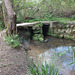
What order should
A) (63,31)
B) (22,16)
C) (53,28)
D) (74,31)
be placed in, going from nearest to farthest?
(74,31)
(63,31)
(53,28)
(22,16)

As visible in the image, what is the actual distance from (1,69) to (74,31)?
753 cm

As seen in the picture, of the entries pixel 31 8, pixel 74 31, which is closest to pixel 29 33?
pixel 31 8

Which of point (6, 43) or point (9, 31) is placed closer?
point (6, 43)

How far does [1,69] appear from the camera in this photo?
102 inches

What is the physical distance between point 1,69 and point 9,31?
3.07 m

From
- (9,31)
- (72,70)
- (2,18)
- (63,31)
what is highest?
(2,18)

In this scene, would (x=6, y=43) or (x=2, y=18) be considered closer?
(x=6, y=43)

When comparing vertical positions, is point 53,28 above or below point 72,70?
above

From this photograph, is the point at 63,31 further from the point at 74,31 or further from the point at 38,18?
the point at 38,18

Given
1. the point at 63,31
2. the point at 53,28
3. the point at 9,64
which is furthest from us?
the point at 53,28

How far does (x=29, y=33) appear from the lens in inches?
406

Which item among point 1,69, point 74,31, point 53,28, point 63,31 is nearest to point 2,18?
point 53,28

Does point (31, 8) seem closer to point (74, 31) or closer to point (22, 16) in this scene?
point (22, 16)

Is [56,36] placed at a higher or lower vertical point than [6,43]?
lower
